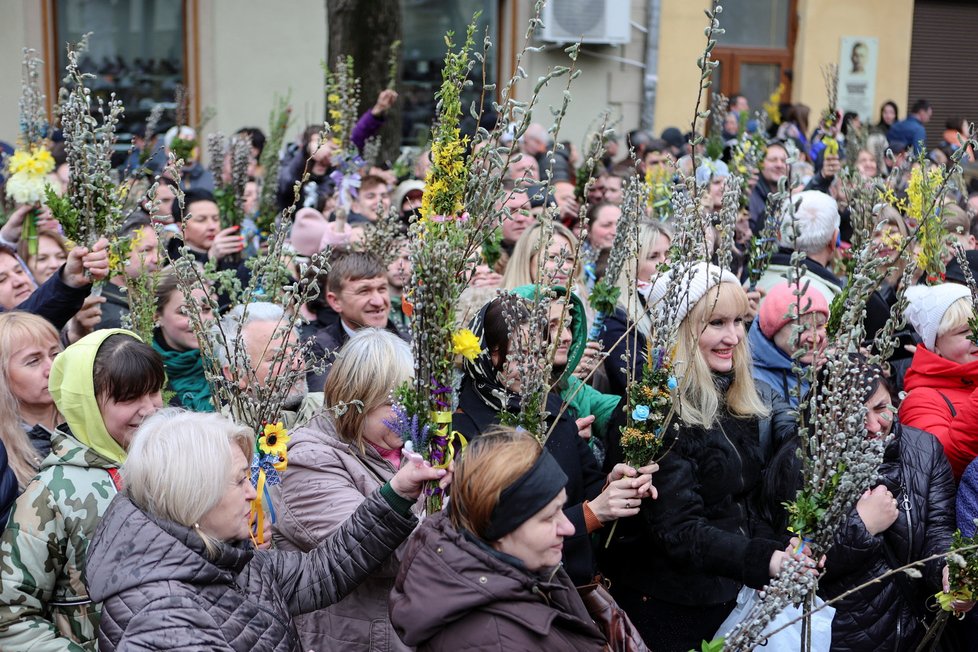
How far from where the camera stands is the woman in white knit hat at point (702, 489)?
328 centimetres

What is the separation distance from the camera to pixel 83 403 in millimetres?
3057

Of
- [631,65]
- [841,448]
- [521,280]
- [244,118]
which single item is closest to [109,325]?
[521,280]

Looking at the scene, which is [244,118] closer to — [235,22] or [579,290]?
[235,22]

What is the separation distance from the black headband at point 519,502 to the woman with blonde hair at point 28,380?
1.45 meters

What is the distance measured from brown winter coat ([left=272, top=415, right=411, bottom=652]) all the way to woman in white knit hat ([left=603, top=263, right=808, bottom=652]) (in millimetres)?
808

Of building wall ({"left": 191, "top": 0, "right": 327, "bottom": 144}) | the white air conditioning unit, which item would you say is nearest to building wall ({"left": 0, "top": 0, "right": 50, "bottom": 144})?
building wall ({"left": 191, "top": 0, "right": 327, "bottom": 144})

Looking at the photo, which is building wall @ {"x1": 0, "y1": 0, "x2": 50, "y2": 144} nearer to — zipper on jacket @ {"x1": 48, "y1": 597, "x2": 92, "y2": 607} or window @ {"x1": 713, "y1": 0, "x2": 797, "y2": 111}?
window @ {"x1": 713, "y1": 0, "x2": 797, "y2": 111}

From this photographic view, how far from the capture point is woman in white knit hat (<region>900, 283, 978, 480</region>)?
389 cm

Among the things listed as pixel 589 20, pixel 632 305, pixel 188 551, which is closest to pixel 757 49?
pixel 589 20

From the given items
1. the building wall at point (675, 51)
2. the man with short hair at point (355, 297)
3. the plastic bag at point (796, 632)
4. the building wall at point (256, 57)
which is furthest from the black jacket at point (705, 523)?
the building wall at point (675, 51)

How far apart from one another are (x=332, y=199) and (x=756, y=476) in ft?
13.8

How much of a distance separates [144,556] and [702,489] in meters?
1.61

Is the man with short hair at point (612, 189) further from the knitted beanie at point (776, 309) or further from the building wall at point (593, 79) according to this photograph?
the building wall at point (593, 79)

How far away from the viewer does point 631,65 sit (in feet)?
52.2
